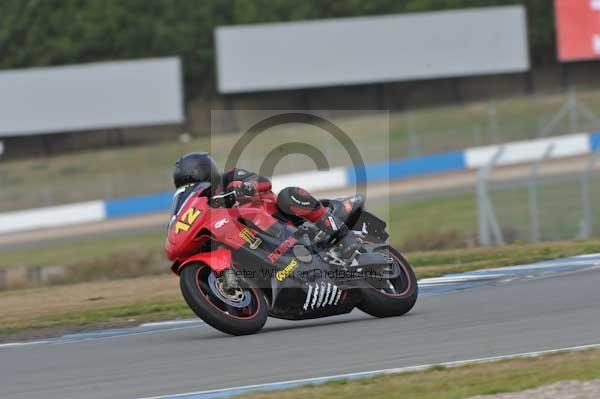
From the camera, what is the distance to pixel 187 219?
25.3 ft

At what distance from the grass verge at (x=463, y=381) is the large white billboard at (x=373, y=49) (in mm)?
29441

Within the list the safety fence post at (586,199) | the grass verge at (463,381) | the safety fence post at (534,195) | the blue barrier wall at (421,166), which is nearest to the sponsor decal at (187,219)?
the grass verge at (463,381)

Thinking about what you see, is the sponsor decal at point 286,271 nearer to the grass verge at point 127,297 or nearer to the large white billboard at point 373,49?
the grass verge at point 127,297

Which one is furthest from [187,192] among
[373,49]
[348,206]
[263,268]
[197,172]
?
[373,49]

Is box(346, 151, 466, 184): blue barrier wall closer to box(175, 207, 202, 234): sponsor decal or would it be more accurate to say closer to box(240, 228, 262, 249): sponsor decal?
box(240, 228, 262, 249): sponsor decal

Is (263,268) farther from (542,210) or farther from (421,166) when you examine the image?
→ (421,166)

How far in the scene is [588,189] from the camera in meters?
14.2

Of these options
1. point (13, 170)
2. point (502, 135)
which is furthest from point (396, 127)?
point (13, 170)

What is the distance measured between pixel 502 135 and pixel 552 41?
1201 cm

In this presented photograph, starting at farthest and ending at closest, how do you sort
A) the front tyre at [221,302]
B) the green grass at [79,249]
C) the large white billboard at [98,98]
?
1. the large white billboard at [98,98]
2. the green grass at [79,249]
3. the front tyre at [221,302]

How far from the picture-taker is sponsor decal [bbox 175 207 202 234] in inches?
303

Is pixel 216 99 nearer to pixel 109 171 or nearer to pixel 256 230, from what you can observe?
pixel 109 171

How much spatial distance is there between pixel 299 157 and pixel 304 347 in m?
16.4

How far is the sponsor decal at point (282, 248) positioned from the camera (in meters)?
7.88
